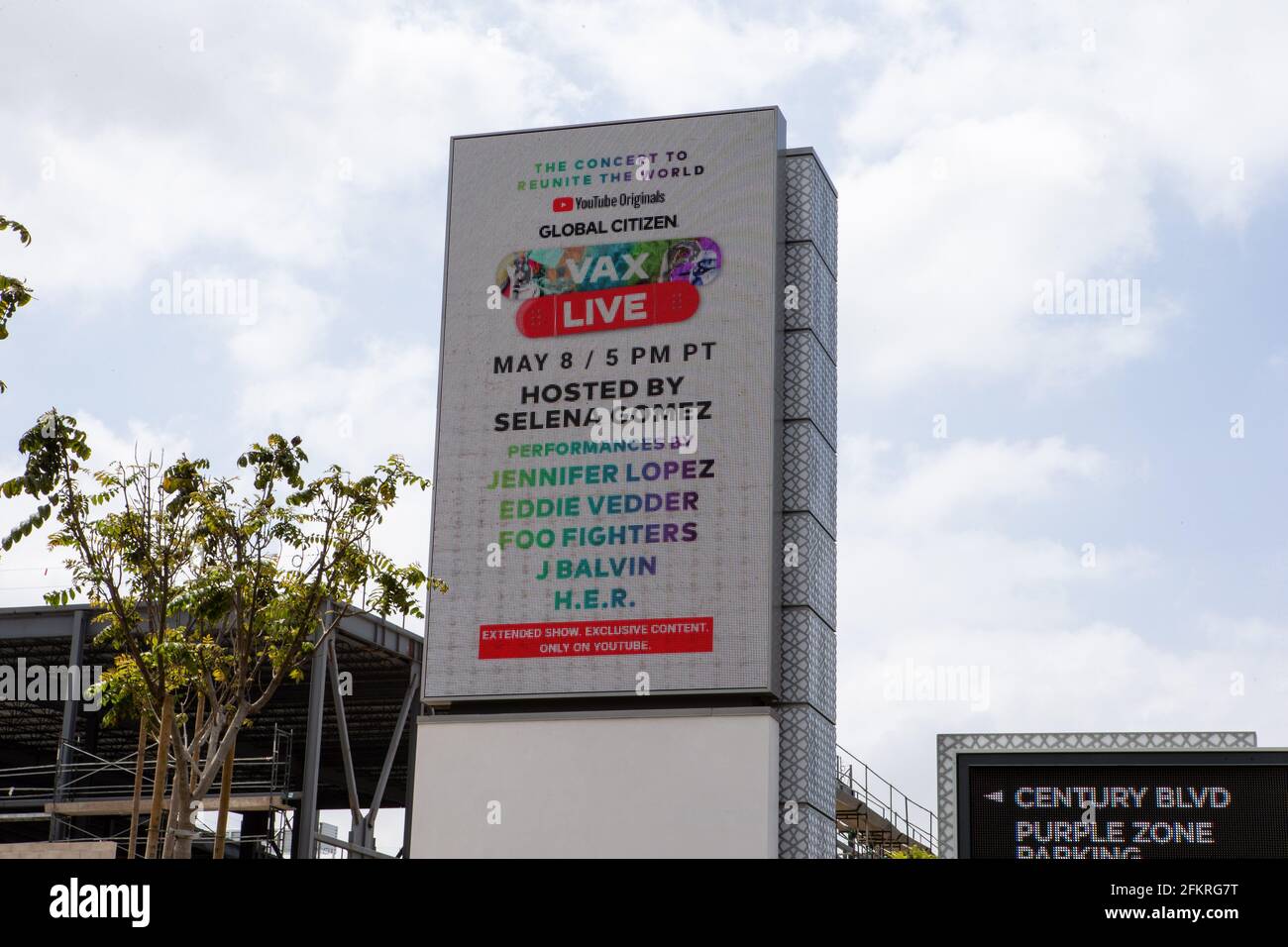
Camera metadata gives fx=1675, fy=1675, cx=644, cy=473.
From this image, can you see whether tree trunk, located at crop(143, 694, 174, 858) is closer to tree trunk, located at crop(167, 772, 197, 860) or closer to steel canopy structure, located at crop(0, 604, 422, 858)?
tree trunk, located at crop(167, 772, 197, 860)

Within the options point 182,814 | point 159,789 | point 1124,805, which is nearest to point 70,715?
point 159,789

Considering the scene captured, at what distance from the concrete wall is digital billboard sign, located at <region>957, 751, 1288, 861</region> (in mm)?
19132

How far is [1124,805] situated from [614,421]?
76.3 ft

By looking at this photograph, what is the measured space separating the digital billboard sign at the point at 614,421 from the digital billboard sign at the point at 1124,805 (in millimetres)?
19639

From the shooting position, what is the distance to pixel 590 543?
39.8 meters

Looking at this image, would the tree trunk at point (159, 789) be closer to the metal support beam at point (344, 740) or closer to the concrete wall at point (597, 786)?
the concrete wall at point (597, 786)

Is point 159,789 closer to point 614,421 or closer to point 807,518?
point 614,421

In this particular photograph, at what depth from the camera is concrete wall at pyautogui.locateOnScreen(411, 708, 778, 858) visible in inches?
1513

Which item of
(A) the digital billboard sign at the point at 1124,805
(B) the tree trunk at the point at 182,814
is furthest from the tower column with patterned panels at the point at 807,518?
(A) the digital billboard sign at the point at 1124,805

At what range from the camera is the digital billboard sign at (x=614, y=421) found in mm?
39250

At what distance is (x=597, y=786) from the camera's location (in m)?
39.5
